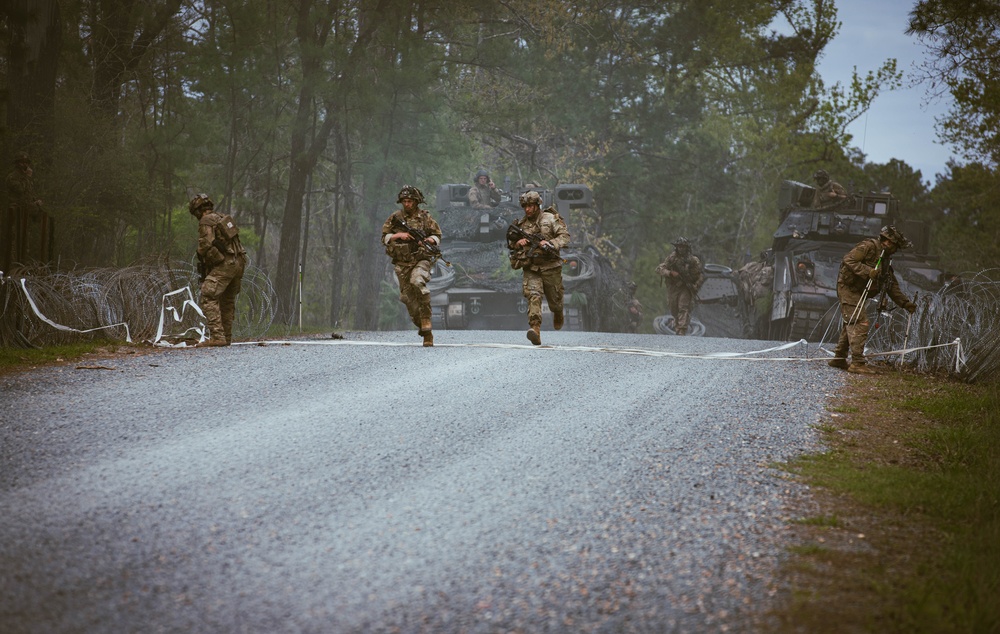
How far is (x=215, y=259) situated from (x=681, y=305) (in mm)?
Result: 13337

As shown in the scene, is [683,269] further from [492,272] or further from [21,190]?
[21,190]

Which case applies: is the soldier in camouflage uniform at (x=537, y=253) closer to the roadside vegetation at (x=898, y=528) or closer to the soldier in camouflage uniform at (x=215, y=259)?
the soldier in camouflage uniform at (x=215, y=259)

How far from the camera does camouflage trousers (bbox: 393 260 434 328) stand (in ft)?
41.5

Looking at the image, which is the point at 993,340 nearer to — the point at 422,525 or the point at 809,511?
the point at 809,511

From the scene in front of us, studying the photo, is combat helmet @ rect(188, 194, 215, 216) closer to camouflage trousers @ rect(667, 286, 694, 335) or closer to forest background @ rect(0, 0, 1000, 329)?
forest background @ rect(0, 0, 1000, 329)

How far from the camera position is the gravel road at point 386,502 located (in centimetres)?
383

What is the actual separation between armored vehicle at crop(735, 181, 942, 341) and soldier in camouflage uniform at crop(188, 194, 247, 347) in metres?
11.5

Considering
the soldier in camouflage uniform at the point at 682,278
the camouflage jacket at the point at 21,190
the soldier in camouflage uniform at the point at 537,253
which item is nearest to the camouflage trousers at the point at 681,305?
the soldier in camouflage uniform at the point at 682,278

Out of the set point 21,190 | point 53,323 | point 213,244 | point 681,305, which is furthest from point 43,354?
point 681,305

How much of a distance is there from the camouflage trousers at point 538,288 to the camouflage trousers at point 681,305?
32.8 ft

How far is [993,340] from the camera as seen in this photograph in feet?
35.6

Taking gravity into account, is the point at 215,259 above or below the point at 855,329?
above

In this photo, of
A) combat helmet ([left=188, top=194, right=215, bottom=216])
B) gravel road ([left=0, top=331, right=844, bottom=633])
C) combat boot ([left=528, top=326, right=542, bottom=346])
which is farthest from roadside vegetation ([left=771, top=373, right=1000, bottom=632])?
combat helmet ([left=188, top=194, right=215, bottom=216])

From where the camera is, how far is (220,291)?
12078 millimetres
